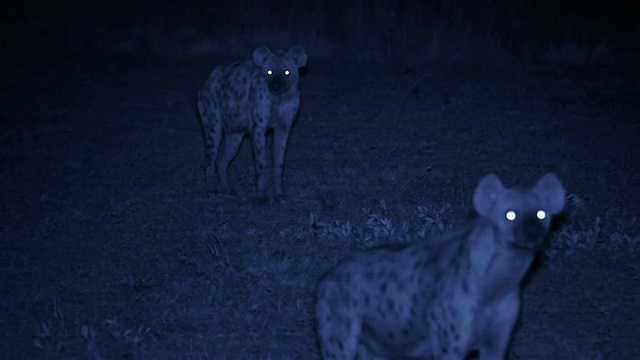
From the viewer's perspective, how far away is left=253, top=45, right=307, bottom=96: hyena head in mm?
6176

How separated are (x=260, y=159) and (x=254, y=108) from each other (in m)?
0.36

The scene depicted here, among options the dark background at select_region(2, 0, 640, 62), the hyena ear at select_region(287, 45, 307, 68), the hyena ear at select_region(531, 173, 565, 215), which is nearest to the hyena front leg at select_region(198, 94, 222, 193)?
the hyena ear at select_region(287, 45, 307, 68)

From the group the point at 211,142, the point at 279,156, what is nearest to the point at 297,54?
the point at 279,156

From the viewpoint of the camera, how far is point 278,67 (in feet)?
20.4

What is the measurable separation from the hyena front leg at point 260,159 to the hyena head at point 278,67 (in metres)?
0.34

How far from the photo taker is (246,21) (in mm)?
11453

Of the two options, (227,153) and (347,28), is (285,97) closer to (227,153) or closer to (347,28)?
(227,153)

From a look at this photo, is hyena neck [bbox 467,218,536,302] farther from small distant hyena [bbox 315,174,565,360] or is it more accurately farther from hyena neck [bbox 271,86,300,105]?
hyena neck [bbox 271,86,300,105]

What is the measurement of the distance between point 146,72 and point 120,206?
176 inches

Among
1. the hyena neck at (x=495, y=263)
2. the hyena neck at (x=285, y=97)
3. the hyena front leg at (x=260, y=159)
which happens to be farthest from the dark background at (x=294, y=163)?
the hyena neck at (x=495, y=263)

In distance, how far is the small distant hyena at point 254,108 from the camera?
626 centimetres

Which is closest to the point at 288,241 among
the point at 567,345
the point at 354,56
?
the point at 567,345

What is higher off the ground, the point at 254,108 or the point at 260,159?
the point at 254,108

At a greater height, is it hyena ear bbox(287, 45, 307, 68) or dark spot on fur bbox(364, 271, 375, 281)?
hyena ear bbox(287, 45, 307, 68)
